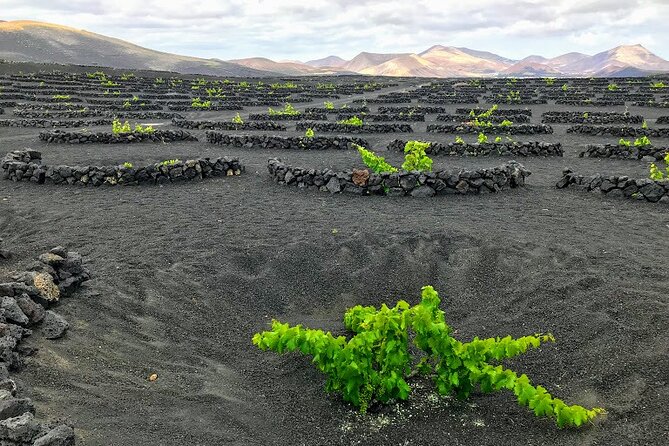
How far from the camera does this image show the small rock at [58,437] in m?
4.37

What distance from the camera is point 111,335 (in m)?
7.14

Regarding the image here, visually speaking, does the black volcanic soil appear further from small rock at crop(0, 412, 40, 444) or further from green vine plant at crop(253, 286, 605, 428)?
small rock at crop(0, 412, 40, 444)

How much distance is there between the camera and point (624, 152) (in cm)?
1970

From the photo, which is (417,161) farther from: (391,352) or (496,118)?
(496,118)

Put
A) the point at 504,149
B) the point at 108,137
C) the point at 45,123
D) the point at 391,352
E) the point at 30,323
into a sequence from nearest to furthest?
the point at 391,352 < the point at 30,323 < the point at 504,149 < the point at 108,137 < the point at 45,123

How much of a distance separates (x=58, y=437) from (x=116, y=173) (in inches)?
501

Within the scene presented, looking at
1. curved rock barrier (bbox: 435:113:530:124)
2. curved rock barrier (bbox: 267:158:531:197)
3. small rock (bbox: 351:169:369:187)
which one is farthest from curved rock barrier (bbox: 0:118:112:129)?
small rock (bbox: 351:169:369:187)

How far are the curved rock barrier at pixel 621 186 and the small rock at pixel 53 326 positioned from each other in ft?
44.9

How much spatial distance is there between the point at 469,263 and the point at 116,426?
22.9 ft

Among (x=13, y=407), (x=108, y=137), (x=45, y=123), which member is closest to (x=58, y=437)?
→ (x=13, y=407)

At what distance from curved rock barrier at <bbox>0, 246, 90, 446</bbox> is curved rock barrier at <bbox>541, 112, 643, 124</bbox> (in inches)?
1235

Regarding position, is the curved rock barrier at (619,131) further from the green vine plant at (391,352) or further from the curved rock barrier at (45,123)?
the curved rock barrier at (45,123)

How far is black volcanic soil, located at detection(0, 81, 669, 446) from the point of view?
555 centimetres

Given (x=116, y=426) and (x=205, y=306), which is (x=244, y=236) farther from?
(x=116, y=426)
